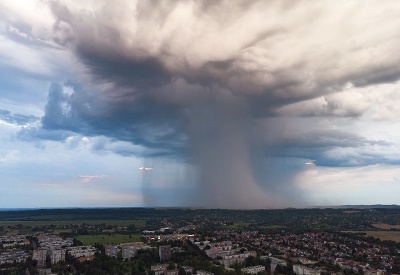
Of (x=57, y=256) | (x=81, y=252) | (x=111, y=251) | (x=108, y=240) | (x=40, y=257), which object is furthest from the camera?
(x=108, y=240)

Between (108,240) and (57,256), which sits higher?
(108,240)

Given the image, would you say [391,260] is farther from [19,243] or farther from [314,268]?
[19,243]

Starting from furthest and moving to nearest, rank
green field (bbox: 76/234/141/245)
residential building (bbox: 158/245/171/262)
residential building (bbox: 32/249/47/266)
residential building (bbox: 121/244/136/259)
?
green field (bbox: 76/234/141/245) < residential building (bbox: 121/244/136/259) < residential building (bbox: 158/245/171/262) < residential building (bbox: 32/249/47/266)

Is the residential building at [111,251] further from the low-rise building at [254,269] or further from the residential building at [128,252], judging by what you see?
the low-rise building at [254,269]

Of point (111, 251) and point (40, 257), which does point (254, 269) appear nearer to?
point (111, 251)

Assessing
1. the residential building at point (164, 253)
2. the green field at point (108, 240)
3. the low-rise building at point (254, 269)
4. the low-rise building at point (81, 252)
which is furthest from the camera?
the green field at point (108, 240)

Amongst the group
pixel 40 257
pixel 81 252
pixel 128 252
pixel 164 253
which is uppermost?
pixel 128 252

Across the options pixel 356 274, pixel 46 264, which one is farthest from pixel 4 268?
pixel 356 274

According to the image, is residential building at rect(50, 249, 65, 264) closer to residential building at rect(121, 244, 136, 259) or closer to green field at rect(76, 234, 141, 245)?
residential building at rect(121, 244, 136, 259)

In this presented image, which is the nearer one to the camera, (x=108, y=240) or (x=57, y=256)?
(x=57, y=256)

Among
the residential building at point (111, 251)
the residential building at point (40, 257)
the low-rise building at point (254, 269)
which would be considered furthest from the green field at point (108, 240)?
the low-rise building at point (254, 269)

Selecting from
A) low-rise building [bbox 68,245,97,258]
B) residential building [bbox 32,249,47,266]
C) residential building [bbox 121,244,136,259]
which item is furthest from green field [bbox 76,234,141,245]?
residential building [bbox 121,244,136,259]

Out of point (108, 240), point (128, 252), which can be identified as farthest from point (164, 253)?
point (108, 240)
